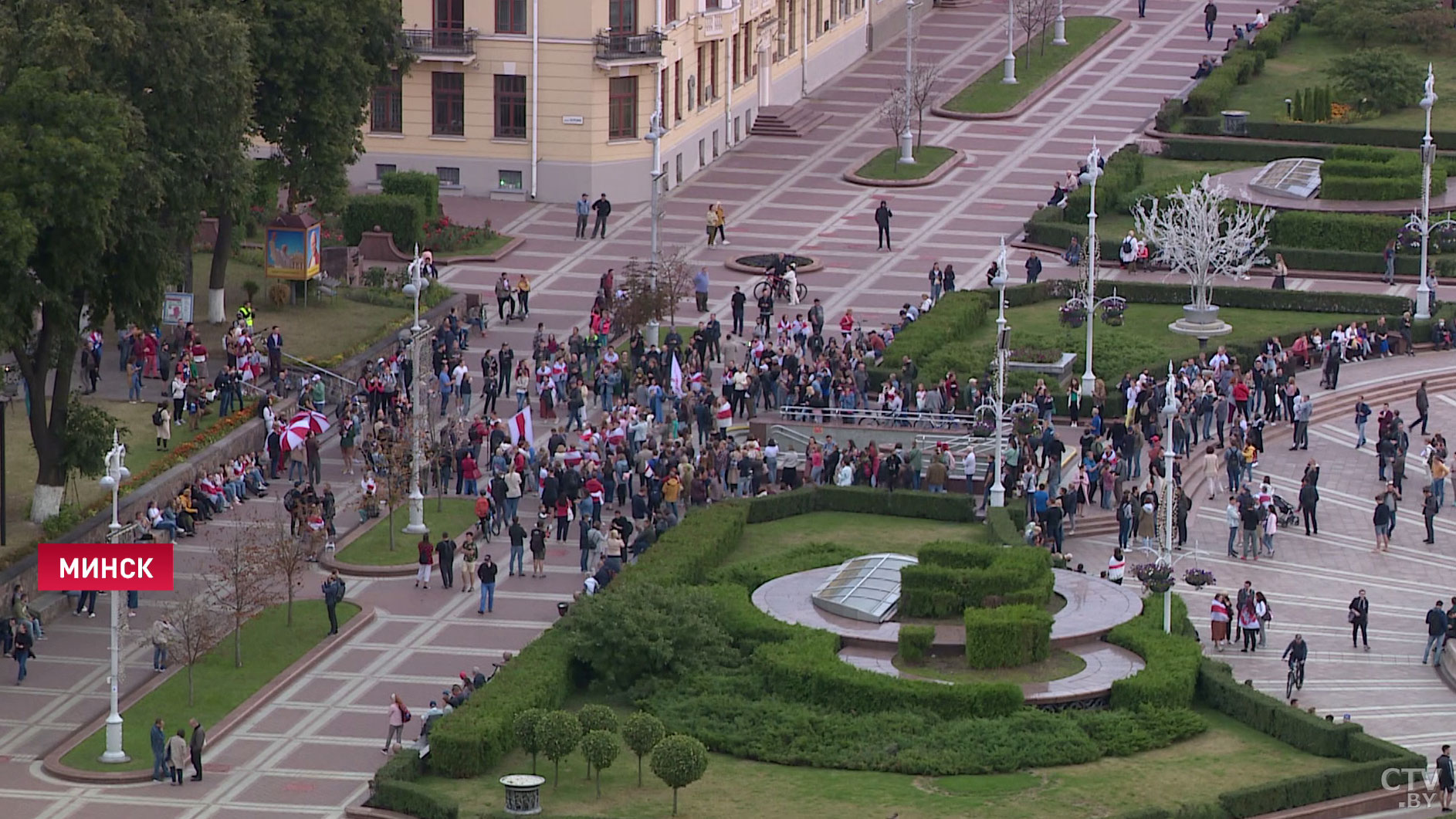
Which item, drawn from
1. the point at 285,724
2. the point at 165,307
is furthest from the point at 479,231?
the point at 285,724

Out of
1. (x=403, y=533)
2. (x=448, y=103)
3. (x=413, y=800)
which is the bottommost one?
(x=413, y=800)

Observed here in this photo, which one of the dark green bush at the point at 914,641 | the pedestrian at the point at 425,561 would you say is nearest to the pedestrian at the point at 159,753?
the pedestrian at the point at 425,561

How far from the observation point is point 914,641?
179 ft

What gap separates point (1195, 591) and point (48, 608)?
898 inches

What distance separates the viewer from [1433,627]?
184 feet

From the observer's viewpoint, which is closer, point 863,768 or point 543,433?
point 863,768

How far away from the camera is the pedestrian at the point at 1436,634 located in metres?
56.2

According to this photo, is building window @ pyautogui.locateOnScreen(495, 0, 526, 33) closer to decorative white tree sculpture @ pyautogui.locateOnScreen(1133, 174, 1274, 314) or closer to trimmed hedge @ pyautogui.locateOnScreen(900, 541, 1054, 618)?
decorative white tree sculpture @ pyautogui.locateOnScreen(1133, 174, 1274, 314)

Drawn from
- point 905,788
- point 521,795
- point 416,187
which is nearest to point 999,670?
point 905,788

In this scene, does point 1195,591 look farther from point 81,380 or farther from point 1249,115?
point 1249,115

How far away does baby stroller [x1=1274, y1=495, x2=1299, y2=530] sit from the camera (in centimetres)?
6475

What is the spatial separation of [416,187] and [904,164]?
59.5 ft

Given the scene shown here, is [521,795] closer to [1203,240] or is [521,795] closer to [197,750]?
[197,750]

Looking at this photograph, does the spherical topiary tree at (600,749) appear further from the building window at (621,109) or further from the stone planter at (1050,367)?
the building window at (621,109)
